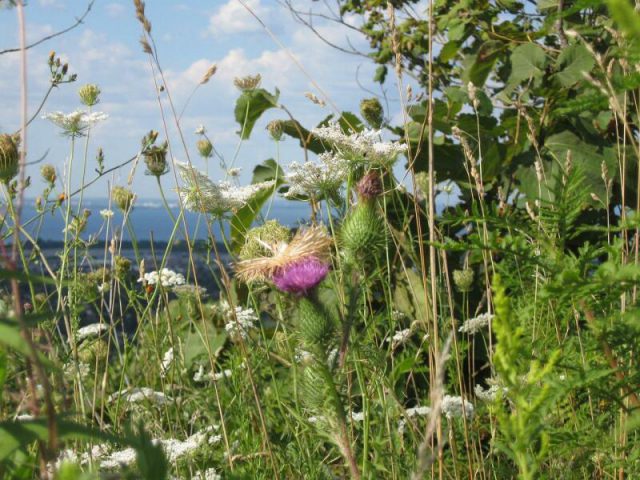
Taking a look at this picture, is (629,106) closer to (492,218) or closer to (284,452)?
(284,452)

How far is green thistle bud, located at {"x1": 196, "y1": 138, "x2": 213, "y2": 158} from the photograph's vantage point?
2.98m

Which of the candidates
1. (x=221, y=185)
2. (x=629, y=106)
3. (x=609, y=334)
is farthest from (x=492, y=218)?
(x=629, y=106)

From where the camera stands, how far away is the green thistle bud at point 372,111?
253cm

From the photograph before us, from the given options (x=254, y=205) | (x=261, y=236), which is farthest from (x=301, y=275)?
(x=254, y=205)

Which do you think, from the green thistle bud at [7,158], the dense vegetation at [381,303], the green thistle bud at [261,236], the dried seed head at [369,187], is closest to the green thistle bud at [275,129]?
the dense vegetation at [381,303]

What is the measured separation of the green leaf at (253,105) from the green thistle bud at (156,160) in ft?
2.01

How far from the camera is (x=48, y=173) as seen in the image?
2779mm

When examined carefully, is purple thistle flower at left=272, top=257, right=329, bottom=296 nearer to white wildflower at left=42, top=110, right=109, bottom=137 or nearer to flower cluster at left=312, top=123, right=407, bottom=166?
flower cluster at left=312, top=123, right=407, bottom=166

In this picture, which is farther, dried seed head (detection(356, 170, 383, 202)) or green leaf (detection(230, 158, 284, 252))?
green leaf (detection(230, 158, 284, 252))

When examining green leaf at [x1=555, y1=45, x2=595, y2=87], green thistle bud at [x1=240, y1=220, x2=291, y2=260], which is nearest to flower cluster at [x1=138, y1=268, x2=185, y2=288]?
green thistle bud at [x1=240, y1=220, x2=291, y2=260]

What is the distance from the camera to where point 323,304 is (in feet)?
4.70

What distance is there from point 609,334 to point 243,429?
1.34 metres

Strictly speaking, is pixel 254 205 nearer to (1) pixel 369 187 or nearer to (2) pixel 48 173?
(2) pixel 48 173

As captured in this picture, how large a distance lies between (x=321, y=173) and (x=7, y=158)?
0.79 meters
